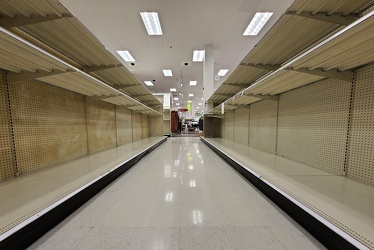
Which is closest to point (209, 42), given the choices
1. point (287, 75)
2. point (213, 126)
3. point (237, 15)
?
point (237, 15)

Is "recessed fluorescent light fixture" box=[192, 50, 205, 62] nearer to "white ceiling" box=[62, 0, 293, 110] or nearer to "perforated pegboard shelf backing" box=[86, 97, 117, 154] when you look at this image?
"white ceiling" box=[62, 0, 293, 110]

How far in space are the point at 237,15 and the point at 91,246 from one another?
5.28 metres

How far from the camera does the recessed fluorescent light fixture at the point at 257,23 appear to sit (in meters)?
4.22

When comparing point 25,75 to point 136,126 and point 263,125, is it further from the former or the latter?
point 136,126

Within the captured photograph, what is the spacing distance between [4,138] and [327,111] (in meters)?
3.65

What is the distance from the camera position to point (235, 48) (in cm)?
604

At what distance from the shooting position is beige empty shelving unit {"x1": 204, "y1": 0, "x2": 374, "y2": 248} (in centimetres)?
110

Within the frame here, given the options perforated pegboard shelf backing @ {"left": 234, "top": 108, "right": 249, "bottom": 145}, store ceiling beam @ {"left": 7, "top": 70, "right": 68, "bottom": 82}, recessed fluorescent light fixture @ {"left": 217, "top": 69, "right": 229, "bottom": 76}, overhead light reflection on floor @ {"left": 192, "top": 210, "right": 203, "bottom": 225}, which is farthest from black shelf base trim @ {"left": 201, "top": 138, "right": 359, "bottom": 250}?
recessed fluorescent light fixture @ {"left": 217, "top": 69, "right": 229, "bottom": 76}

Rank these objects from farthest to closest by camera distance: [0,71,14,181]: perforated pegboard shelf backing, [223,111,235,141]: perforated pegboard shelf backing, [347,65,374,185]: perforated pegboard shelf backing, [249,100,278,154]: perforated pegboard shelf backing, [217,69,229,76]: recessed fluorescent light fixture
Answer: [217,69,229,76]: recessed fluorescent light fixture
[223,111,235,141]: perforated pegboard shelf backing
[249,100,278,154]: perforated pegboard shelf backing
[0,71,14,181]: perforated pegboard shelf backing
[347,65,374,185]: perforated pegboard shelf backing

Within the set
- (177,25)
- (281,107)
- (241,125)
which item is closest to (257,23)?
(177,25)

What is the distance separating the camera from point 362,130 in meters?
1.53

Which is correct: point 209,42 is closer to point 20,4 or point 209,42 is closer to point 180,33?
point 180,33

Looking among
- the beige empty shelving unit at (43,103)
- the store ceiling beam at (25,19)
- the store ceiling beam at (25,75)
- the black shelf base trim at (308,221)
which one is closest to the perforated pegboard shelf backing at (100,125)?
the beige empty shelving unit at (43,103)

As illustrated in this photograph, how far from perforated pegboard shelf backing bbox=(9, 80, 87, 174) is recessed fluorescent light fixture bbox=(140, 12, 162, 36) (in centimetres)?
290
